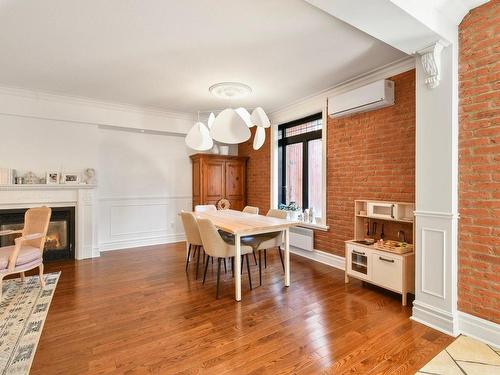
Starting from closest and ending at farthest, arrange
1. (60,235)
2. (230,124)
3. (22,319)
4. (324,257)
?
1. (22,319)
2. (230,124)
3. (324,257)
4. (60,235)

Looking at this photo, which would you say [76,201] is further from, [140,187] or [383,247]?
[383,247]

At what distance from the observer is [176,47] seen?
109 inches

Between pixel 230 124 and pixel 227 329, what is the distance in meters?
2.00

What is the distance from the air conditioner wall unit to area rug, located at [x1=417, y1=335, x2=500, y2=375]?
8.08ft

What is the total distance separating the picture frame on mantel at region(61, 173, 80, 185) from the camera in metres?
4.35

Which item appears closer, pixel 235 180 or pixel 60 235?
pixel 60 235

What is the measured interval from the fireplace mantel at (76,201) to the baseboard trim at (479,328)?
490 cm

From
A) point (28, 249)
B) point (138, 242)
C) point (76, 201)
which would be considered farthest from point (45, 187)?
point (138, 242)

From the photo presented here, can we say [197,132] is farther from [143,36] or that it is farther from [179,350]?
[179,350]

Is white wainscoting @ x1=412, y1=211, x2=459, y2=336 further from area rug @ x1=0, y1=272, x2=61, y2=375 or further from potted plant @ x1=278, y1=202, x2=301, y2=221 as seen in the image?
area rug @ x1=0, y1=272, x2=61, y2=375

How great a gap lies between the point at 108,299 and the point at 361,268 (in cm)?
282

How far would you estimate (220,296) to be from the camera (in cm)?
294

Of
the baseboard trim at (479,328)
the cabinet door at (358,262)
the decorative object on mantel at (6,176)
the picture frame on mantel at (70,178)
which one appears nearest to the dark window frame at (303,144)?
the cabinet door at (358,262)

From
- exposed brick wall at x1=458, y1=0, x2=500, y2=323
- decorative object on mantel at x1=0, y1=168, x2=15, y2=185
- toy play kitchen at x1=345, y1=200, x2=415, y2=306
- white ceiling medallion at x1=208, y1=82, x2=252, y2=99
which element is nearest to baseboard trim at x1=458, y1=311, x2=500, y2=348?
exposed brick wall at x1=458, y1=0, x2=500, y2=323
